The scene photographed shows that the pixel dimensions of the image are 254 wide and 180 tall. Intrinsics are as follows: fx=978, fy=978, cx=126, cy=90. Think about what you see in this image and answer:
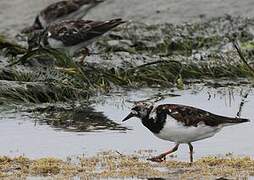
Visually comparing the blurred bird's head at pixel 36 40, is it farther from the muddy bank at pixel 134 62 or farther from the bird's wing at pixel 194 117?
the bird's wing at pixel 194 117

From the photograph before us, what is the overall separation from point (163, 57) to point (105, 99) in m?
2.60

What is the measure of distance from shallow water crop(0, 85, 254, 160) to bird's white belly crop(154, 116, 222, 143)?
0.70 feet

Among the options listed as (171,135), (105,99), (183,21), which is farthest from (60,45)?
(171,135)

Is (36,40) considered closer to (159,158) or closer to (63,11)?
(63,11)

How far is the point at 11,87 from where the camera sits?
10961mm

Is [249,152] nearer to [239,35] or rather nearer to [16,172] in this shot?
[16,172]

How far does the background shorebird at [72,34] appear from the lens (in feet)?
42.3

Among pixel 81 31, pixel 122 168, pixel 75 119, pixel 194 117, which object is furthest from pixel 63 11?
pixel 122 168

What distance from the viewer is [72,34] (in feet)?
42.4

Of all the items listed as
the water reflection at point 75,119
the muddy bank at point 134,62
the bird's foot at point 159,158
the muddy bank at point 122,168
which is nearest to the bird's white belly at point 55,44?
the muddy bank at point 134,62

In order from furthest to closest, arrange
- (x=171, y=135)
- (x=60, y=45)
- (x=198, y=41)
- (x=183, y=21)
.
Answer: (x=183, y=21)
(x=198, y=41)
(x=60, y=45)
(x=171, y=135)

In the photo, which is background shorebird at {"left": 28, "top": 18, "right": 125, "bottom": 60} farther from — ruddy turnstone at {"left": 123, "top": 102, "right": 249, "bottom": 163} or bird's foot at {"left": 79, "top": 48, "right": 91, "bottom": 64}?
ruddy turnstone at {"left": 123, "top": 102, "right": 249, "bottom": 163}

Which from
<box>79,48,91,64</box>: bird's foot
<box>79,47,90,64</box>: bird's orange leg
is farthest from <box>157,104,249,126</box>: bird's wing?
<box>79,47,90,64</box>: bird's orange leg

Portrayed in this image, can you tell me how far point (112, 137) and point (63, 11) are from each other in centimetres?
622
